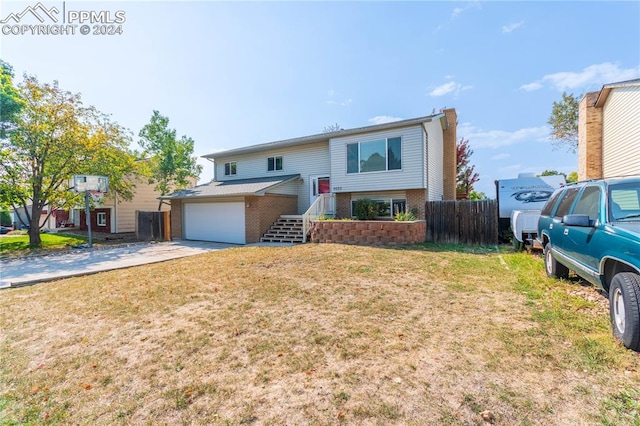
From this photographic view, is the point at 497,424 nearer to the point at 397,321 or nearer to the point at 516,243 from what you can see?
the point at 397,321

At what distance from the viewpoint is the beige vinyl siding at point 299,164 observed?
15.4 m

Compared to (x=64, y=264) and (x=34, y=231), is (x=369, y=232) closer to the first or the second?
(x=64, y=264)

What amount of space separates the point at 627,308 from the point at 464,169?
23.8m

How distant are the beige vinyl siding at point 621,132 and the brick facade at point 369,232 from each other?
23.2ft

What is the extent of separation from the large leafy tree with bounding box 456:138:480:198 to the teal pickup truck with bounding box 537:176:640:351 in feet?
65.3

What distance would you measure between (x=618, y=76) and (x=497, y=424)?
60.0ft

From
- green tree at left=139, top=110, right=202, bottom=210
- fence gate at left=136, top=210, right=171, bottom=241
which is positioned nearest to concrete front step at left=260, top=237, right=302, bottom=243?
fence gate at left=136, top=210, right=171, bottom=241

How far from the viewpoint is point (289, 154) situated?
1655cm

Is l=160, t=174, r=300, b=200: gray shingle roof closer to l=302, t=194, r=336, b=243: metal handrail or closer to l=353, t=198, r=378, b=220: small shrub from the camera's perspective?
l=302, t=194, r=336, b=243: metal handrail

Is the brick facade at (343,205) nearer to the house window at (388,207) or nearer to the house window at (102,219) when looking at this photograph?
the house window at (388,207)

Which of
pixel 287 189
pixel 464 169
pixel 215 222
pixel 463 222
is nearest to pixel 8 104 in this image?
pixel 215 222

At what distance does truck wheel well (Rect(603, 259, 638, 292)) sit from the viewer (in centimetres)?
332

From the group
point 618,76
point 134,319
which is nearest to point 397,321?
point 134,319

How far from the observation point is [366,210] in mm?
12945
